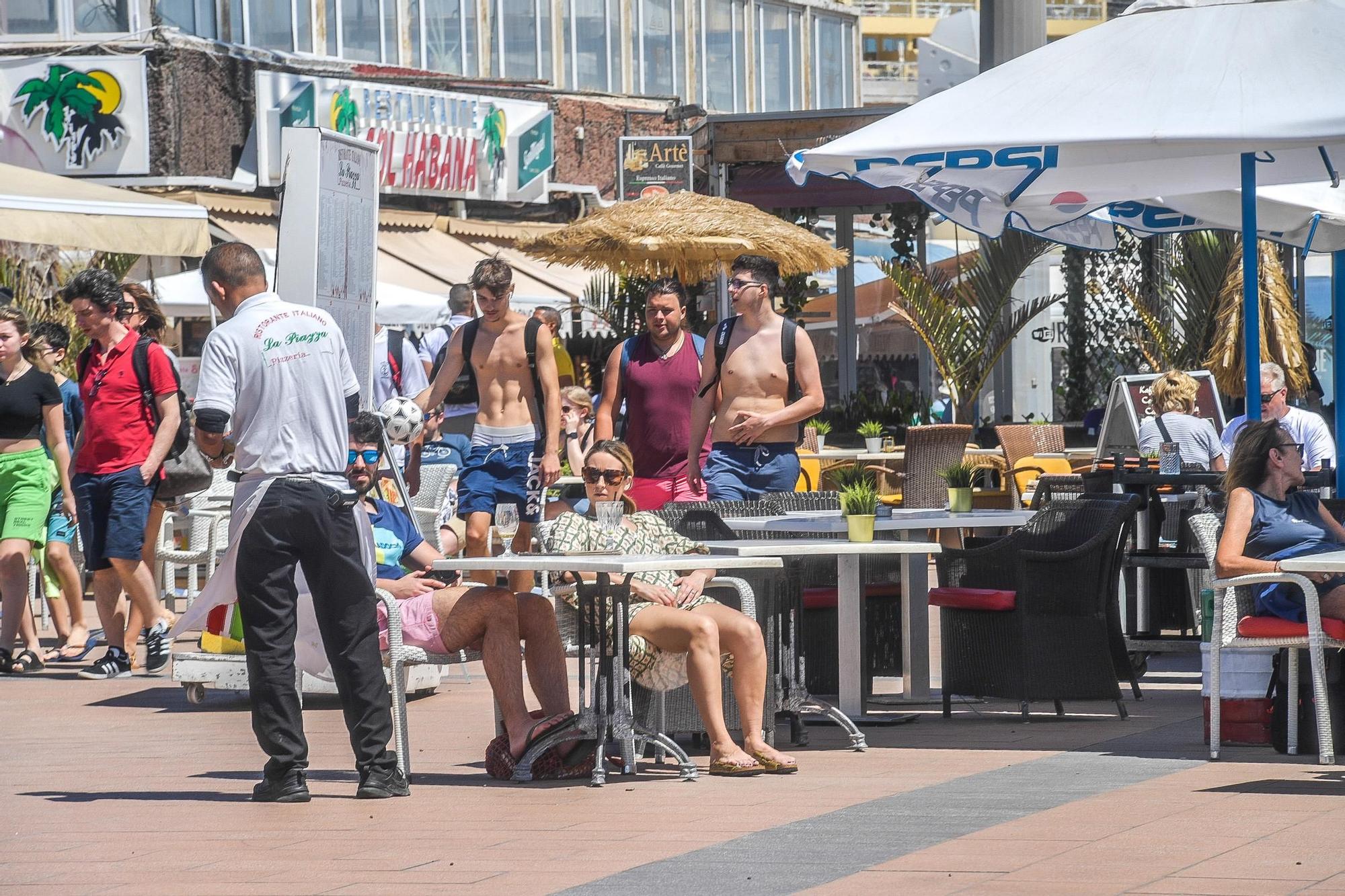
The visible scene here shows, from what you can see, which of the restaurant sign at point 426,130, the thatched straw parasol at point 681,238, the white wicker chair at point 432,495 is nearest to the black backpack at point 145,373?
the white wicker chair at point 432,495

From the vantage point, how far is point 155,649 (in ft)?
36.0

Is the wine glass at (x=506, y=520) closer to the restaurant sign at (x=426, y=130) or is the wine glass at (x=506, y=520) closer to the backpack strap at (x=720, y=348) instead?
the backpack strap at (x=720, y=348)

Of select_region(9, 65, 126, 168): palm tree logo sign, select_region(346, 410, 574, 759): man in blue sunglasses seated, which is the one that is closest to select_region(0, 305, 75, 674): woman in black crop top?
select_region(346, 410, 574, 759): man in blue sunglasses seated

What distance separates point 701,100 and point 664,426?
30.9m

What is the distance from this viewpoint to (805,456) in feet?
53.1

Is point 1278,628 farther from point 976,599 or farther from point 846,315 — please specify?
point 846,315

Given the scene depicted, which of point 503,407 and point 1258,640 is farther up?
point 503,407

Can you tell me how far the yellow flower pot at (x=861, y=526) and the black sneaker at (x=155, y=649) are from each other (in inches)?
173

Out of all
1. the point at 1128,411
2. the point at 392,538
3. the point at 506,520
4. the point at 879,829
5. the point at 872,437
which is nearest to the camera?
the point at 879,829

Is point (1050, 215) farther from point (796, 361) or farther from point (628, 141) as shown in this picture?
point (628, 141)


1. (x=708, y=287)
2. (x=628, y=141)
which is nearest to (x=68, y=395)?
(x=628, y=141)

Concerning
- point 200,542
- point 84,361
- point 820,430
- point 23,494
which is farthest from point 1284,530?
point 820,430

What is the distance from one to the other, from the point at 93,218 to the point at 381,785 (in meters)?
6.87

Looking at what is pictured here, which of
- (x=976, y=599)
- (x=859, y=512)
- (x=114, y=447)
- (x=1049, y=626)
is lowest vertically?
(x=1049, y=626)
